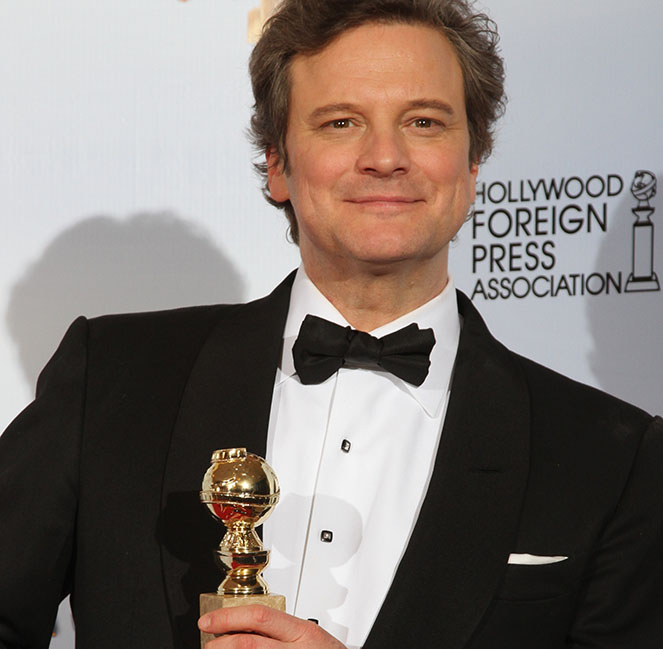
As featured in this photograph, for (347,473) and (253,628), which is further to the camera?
(347,473)

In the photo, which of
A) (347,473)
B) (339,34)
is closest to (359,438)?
(347,473)

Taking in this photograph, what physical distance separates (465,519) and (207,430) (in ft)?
1.19

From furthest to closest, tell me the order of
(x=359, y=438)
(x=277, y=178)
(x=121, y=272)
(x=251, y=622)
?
(x=121, y=272) → (x=277, y=178) → (x=359, y=438) → (x=251, y=622)

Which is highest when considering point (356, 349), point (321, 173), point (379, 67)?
point (379, 67)

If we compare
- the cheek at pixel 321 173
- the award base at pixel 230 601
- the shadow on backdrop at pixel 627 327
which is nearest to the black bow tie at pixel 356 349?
the cheek at pixel 321 173

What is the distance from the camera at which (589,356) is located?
235 cm

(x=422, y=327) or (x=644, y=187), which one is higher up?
(x=644, y=187)

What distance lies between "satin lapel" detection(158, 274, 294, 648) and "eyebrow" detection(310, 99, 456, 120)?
292mm

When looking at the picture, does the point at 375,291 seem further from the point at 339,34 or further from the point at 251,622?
the point at 251,622

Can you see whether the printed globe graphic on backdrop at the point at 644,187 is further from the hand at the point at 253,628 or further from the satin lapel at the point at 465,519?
the hand at the point at 253,628

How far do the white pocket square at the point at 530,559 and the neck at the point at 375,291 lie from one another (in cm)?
40

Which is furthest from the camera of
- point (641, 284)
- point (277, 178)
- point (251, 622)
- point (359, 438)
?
point (641, 284)

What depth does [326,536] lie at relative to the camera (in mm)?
1766

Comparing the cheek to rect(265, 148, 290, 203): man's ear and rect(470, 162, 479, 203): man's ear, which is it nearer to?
rect(265, 148, 290, 203): man's ear
